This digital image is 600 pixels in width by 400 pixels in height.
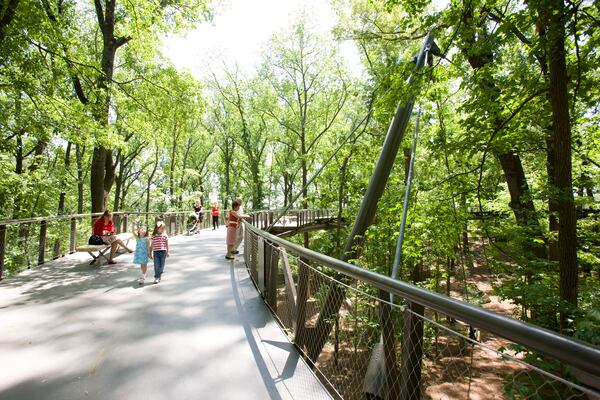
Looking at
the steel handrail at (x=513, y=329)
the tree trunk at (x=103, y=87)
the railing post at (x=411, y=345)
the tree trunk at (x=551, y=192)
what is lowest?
the railing post at (x=411, y=345)

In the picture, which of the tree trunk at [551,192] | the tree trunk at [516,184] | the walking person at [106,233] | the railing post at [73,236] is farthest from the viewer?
the railing post at [73,236]

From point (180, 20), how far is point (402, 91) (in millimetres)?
8977

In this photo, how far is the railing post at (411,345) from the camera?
2079 millimetres

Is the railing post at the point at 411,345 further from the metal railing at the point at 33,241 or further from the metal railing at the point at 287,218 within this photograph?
the metal railing at the point at 287,218

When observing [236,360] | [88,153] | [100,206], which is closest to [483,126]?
[236,360]

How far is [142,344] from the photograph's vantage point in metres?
3.46

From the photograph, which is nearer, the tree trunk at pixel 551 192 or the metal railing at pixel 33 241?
the tree trunk at pixel 551 192

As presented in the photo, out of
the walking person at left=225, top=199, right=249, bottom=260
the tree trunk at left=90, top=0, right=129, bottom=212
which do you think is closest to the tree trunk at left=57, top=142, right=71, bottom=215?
the tree trunk at left=90, top=0, right=129, bottom=212

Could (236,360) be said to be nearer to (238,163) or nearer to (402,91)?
(402,91)

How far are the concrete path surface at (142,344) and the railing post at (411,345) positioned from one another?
2.11ft

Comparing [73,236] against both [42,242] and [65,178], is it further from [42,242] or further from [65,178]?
[65,178]

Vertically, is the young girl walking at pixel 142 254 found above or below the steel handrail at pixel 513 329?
below

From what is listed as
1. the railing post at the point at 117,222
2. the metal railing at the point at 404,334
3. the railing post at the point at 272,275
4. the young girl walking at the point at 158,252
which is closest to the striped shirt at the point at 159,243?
the young girl walking at the point at 158,252

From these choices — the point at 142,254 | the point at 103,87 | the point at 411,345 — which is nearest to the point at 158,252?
the point at 142,254
